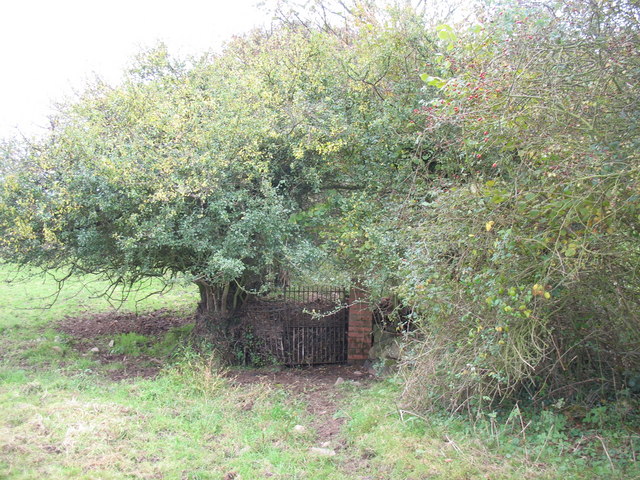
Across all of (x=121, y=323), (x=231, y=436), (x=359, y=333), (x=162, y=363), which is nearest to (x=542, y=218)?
(x=231, y=436)

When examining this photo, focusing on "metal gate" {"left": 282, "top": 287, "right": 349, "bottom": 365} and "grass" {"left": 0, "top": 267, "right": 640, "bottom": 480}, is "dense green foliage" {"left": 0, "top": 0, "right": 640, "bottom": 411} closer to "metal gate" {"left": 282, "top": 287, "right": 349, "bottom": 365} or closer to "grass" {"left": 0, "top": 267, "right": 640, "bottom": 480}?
"grass" {"left": 0, "top": 267, "right": 640, "bottom": 480}

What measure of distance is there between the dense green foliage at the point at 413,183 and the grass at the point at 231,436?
0.58m

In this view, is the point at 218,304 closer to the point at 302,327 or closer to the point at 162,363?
the point at 162,363

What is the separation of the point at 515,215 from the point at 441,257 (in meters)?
1.51

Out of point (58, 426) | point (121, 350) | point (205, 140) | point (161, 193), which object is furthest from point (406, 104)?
point (121, 350)

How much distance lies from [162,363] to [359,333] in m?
3.84

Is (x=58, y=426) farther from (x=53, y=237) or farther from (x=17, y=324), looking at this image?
(x=17, y=324)

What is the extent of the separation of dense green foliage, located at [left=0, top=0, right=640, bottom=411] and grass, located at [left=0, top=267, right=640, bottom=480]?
58cm

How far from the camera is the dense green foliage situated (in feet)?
13.1

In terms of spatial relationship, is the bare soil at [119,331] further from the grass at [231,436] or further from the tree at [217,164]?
the tree at [217,164]

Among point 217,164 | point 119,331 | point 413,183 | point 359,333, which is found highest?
point 217,164

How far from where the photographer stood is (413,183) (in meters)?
7.03

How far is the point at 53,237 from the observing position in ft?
25.4

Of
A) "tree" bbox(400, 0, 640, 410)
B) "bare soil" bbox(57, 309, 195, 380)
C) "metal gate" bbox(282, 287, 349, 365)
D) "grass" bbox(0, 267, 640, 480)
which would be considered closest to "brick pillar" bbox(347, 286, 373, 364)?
"metal gate" bbox(282, 287, 349, 365)
